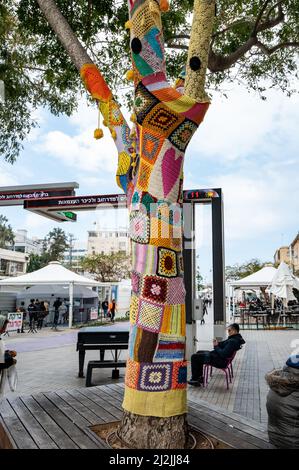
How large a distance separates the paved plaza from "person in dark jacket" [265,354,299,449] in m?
0.44

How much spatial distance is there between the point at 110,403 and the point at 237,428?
137 centimetres

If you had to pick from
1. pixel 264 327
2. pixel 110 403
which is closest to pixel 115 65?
pixel 110 403

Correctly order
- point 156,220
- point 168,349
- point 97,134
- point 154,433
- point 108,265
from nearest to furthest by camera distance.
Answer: point 154,433 < point 168,349 < point 156,220 < point 97,134 < point 108,265

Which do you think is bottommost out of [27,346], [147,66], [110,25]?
[27,346]

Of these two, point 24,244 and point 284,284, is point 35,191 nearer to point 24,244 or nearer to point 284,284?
point 284,284

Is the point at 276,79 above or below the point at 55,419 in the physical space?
above

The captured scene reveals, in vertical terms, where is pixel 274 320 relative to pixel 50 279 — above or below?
below

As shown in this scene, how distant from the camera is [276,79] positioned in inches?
326

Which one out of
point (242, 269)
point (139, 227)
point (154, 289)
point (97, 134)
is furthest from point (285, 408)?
point (242, 269)

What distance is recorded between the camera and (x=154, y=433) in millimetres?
2986

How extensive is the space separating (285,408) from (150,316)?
1.22 meters

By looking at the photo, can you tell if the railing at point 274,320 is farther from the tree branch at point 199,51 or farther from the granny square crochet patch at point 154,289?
the tree branch at point 199,51
